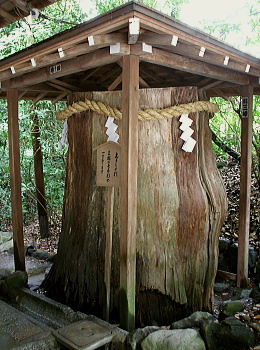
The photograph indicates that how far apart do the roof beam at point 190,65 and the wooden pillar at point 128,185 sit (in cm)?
26

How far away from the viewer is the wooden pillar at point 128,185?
3.11m

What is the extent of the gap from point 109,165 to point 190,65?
4.76 feet

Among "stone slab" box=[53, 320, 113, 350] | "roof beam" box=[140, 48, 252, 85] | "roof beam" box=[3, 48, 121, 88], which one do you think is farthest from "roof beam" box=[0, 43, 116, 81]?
"stone slab" box=[53, 320, 113, 350]

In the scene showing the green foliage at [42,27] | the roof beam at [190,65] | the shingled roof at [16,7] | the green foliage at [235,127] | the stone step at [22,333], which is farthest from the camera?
the green foliage at [42,27]

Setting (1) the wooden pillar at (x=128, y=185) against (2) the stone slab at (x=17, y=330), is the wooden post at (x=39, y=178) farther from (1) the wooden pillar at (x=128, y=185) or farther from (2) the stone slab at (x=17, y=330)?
(1) the wooden pillar at (x=128, y=185)

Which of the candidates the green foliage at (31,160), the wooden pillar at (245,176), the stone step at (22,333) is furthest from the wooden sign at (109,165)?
the green foliage at (31,160)

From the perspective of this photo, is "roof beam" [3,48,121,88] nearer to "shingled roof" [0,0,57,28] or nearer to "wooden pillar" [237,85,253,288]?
"shingled roof" [0,0,57,28]

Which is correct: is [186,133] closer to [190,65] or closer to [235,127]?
[190,65]

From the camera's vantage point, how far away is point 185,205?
399 centimetres

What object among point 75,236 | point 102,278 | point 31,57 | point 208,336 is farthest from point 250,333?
point 31,57

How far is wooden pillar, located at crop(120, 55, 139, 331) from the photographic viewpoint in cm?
311

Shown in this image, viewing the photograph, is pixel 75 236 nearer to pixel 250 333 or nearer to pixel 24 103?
pixel 250 333

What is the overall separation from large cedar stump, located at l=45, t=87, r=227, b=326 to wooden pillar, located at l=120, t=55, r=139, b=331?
2.35ft

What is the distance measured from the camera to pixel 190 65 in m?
3.64
